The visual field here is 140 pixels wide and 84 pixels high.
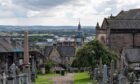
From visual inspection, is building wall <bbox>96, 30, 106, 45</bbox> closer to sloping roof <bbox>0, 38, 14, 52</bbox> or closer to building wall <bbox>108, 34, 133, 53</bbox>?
building wall <bbox>108, 34, 133, 53</bbox>

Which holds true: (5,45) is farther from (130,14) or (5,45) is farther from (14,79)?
(14,79)

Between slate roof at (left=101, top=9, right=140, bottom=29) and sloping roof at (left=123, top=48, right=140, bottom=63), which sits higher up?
slate roof at (left=101, top=9, right=140, bottom=29)

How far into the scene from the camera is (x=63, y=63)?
10312 centimetres

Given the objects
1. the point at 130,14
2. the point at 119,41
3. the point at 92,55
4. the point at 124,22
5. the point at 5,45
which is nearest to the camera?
the point at 92,55

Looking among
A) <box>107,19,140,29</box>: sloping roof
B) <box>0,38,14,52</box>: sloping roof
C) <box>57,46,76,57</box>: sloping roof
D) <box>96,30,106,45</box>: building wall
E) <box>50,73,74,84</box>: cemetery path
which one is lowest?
<box>50,73,74,84</box>: cemetery path

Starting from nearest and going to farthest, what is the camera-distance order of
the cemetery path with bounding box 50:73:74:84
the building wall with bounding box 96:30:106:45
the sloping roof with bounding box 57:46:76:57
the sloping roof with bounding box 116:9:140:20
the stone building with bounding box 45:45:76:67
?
the cemetery path with bounding box 50:73:74:84 < the building wall with bounding box 96:30:106:45 < the sloping roof with bounding box 116:9:140:20 < the stone building with bounding box 45:45:76:67 < the sloping roof with bounding box 57:46:76:57

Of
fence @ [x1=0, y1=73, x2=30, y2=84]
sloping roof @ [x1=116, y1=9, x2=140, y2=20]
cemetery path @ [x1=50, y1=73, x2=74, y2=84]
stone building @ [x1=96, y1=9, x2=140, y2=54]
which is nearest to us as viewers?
fence @ [x1=0, y1=73, x2=30, y2=84]

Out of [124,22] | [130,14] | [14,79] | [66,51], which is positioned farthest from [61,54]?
[14,79]

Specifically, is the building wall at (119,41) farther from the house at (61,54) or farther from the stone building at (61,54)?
the house at (61,54)

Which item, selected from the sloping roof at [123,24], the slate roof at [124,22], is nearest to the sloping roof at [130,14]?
the slate roof at [124,22]

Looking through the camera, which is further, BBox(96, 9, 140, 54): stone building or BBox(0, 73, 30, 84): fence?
BBox(96, 9, 140, 54): stone building

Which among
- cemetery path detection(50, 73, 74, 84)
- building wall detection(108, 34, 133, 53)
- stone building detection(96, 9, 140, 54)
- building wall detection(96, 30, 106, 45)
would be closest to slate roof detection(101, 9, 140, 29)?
stone building detection(96, 9, 140, 54)

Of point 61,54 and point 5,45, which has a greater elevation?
point 5,45

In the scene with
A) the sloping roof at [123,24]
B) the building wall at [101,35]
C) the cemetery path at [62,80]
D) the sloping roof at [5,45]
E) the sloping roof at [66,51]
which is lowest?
the cemetery path at [62,80]
